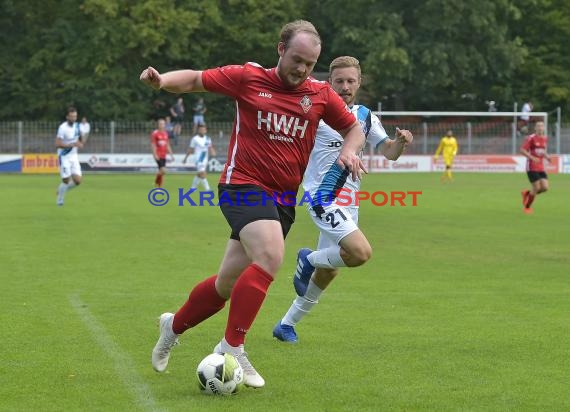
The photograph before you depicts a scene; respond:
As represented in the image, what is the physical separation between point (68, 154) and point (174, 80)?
62.9ft

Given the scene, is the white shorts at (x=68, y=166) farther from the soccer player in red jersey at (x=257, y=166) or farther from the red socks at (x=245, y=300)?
the red socks at (x=245, y=300)

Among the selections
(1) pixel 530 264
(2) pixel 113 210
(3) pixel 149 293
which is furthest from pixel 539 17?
(3) pixel 149 293

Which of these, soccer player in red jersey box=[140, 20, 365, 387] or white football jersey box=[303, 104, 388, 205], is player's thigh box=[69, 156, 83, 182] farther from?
soccer player in red jersey box=[140, 20, 365, 387]

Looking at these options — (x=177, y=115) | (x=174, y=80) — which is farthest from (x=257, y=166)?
(x=177, y=115)

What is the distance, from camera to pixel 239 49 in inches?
2213

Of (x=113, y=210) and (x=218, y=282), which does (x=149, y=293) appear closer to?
(x=218, y=282)

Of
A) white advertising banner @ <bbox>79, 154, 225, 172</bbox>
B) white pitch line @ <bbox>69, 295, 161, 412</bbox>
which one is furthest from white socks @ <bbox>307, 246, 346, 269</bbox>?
white advertising banner @ <bbox>79, 154, 225, 172</bbox>

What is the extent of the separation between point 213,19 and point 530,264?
42584mm

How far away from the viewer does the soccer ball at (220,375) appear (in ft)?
19.9

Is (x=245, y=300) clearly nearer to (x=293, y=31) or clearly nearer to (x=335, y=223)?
(x=293, y=31)

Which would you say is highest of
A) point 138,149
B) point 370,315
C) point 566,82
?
point 566,82

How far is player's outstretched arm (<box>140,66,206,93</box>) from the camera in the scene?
6.11 m

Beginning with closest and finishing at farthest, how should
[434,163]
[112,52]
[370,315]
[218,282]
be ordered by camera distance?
[218,282] → [370,315] → [434,163] → [112,52]

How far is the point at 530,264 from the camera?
1324cm
